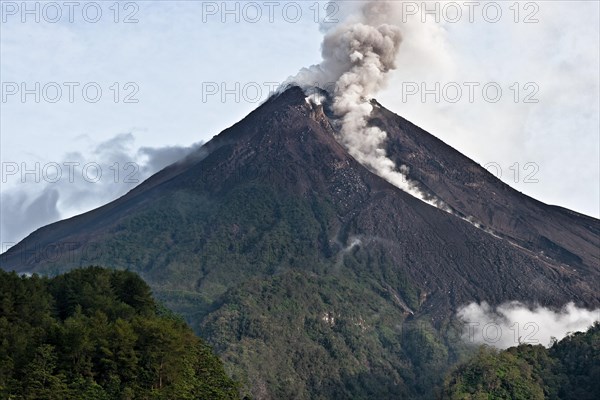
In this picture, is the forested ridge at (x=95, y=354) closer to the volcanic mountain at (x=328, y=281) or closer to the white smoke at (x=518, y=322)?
the volcanic mountain at (x=328, y=281)

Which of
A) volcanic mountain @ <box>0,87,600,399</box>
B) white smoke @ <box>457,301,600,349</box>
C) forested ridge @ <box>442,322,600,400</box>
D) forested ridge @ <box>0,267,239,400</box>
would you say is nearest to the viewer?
forested ridge @ <box>0,267,239,400</box>

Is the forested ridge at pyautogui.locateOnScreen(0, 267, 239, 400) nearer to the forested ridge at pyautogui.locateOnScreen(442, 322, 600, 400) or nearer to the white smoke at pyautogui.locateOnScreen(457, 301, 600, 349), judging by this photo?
the forested ridge at pyautogui.locateOnScreen(442, 322, 600, 400)

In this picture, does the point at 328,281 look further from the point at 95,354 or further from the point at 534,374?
the point at 95,354

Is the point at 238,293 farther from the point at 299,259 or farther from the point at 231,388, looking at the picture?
the point at 231,388

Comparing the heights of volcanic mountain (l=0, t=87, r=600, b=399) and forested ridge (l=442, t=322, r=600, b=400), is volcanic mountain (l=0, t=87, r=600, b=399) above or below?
above

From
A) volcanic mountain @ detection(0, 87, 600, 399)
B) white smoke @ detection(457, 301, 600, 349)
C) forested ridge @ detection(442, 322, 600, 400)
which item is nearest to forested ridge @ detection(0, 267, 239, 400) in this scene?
forested ridge @ detection(442, 322, 600, 400)

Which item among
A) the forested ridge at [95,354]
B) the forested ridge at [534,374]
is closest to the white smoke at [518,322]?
the forested ridge at [534,374]
